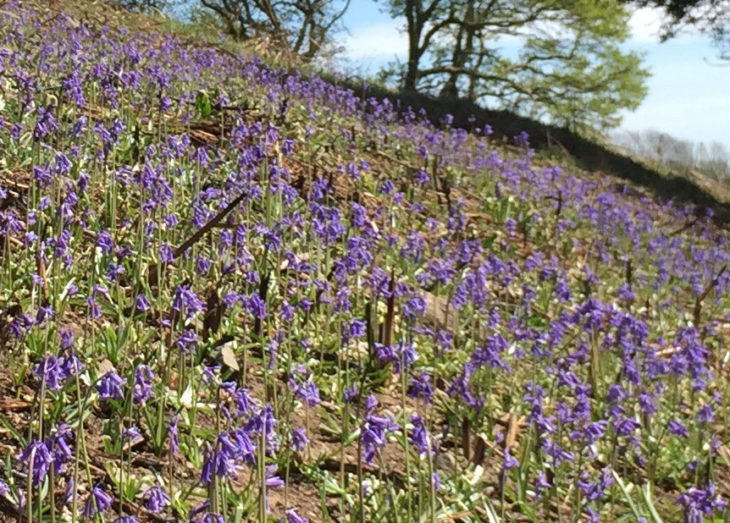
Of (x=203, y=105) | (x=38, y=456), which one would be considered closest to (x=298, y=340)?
(x=38, y=456)

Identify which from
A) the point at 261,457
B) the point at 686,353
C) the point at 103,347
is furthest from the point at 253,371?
the point at 686,353

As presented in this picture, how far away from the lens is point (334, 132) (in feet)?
26.4

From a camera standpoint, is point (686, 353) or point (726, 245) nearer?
point (686, 353)

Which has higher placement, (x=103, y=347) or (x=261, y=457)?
(x=261, y=457)

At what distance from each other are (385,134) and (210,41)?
5272 mm

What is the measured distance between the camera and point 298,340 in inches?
167

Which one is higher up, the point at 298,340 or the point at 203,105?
the point at 203,105

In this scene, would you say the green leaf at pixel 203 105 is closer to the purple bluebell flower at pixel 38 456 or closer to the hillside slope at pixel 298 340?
the hillside slope at pixel 298 340

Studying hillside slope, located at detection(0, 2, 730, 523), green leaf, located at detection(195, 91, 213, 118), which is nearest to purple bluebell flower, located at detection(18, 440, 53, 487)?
hillside slope, located at detection(0, 2, 730, 523)

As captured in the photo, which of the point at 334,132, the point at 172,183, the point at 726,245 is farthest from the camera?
the point at 726,245

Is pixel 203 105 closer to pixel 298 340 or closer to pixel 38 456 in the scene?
pixel 298 340

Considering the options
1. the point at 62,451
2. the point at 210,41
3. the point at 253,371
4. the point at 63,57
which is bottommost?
the point at 253,371

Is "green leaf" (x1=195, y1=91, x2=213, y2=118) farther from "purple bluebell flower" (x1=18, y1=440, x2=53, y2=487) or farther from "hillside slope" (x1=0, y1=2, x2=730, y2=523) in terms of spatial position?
"purple bluebell flower" (x1=18, y1=440, x2=53, y2=487)

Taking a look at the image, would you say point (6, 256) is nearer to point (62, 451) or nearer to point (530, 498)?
point (62, 451)
